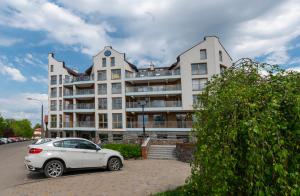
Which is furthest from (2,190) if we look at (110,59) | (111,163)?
(110,59)

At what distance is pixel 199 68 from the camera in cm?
3534

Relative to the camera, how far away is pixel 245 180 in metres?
3.42

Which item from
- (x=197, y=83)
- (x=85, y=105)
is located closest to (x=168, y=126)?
(x=197, y=83)

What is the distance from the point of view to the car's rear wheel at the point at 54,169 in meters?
10.2

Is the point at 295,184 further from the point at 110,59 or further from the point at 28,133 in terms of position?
the point at 28,133

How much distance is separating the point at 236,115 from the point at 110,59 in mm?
37492

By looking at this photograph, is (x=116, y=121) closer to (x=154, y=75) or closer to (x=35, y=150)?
(x=154, y=75)

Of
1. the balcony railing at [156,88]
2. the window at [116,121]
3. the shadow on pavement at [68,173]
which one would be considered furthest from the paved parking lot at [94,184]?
the window at [116,121]

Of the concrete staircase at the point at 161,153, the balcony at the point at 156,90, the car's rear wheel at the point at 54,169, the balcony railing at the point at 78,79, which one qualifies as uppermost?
the balcony railing at the point at 78,79

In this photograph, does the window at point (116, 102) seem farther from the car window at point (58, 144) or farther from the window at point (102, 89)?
the car window at point (58, 144)

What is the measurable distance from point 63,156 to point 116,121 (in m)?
27.5

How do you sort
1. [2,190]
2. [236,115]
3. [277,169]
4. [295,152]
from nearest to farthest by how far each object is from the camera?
[277,169] < [295,152] < [236,115] < [2,190]

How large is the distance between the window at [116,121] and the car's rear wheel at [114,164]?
2558 centimetres

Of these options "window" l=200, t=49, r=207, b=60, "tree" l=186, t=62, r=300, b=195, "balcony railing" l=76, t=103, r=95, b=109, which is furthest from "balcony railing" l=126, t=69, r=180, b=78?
"tree" l=186, t=62, r=300, b=195
